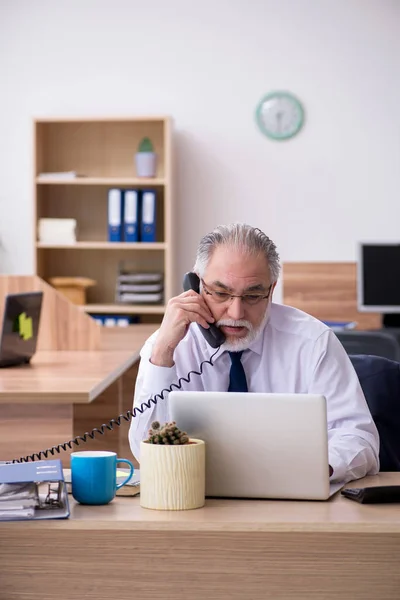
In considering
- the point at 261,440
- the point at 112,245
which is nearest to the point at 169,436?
the point at 261,440

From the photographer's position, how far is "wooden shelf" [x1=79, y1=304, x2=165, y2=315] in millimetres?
5395

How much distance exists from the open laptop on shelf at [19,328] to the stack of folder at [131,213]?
1.86 metres

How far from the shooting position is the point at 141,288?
17.9 ft

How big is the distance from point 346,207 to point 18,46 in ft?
7.42

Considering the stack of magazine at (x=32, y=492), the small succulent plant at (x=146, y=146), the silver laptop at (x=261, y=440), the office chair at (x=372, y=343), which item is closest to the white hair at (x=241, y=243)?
the silver laptop at (x=261, y=440)

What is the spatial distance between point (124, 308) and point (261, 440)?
3974mm

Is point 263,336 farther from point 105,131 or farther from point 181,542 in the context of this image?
point 105,131

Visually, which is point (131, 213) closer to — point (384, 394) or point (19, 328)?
point (19, 328)

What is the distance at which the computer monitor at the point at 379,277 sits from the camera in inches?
209

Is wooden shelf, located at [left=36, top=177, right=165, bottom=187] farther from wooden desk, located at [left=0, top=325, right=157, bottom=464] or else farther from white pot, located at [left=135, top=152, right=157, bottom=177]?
wooden desk, located at [left=0, top=325, right=157, bottom=464]

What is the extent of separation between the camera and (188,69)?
5590mm

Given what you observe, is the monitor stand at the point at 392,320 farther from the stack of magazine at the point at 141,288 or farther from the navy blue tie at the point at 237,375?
the navy blue tie at the point at 237,375

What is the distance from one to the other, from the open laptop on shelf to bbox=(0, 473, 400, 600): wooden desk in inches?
77.8

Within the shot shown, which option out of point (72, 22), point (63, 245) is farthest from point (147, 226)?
point (72, 22)
